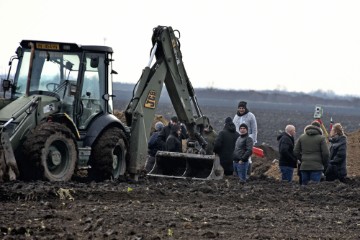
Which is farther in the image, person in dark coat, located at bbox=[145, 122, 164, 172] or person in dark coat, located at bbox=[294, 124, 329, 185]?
person in dark coat, located at bbox=[145, 122, 164, 172]

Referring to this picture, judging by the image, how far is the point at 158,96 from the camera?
19.6 metres

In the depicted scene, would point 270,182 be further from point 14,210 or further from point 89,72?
point 14,210

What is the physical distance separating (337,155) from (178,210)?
6570 mm

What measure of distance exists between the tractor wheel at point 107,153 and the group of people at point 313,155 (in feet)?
11.4

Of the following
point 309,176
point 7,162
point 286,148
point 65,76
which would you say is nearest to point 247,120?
point 286,148

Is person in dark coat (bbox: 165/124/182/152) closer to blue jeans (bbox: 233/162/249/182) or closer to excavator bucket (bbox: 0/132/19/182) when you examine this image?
blue jeans (bbox: 233/162/249/182)

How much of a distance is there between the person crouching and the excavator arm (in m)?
0.47

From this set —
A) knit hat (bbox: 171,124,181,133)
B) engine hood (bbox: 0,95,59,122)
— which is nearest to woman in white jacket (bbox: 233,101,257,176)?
knit hat (bbox: 171,124,181,133)

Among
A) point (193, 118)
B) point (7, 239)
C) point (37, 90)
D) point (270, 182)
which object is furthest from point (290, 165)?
point (7, 239)

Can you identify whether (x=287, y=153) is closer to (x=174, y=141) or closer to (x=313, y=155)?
(x=313, y=155)

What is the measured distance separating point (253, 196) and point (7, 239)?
254 inches

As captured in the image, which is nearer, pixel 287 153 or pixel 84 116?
pixel 84 116

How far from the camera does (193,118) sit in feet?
67.0

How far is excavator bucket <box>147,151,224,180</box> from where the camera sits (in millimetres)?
19516
